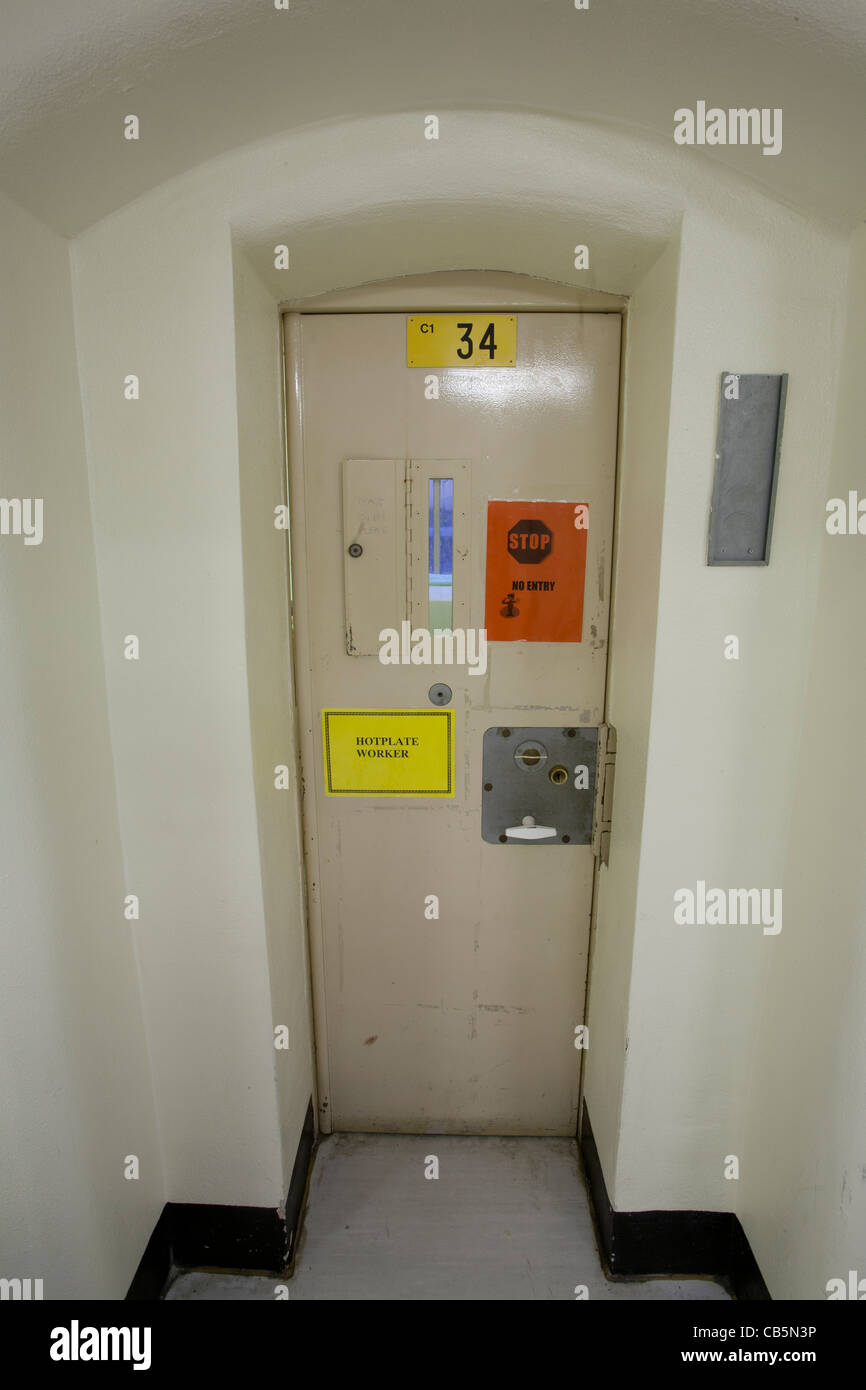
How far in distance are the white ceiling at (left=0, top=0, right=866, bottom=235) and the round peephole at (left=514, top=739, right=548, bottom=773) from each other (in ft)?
4.25

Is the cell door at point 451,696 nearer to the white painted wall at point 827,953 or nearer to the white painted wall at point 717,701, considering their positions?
the white painted wall at point 717,701

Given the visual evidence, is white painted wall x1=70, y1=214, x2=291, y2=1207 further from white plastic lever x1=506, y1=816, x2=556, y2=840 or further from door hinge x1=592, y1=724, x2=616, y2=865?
door hinge x1=592, y1=724, x2=616, y2=865

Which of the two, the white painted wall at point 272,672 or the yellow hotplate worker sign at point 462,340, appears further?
the yellow hotplate worker sign at point 462,340

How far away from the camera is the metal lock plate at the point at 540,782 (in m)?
1.82

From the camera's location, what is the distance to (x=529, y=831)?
1.84 meters

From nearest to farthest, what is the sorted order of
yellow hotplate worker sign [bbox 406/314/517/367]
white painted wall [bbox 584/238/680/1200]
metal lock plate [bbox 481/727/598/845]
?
white painted wall [bbox 584/238/680/1200] < yellow hotplate worker sign [bbox 406/314/517/367] < metal lock plate [bbox 481/727/598/845]

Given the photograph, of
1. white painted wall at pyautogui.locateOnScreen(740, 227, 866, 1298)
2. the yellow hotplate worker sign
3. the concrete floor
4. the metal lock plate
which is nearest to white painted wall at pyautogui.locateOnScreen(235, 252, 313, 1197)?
the concrete floor

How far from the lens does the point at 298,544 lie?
1.75 metres

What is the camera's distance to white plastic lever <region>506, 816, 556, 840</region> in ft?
5.99

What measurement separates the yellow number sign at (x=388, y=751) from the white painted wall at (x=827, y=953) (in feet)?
2.91

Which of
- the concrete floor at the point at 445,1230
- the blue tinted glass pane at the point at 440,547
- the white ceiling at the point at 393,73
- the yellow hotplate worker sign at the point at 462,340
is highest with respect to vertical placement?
the white ceiling at the point at 393,73

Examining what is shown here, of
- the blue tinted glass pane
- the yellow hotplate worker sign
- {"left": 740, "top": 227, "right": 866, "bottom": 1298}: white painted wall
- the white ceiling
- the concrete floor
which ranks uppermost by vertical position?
the white ceiling

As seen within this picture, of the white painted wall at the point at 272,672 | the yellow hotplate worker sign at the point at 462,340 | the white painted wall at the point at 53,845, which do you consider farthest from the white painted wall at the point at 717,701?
the white painted wall at the point at 53,845

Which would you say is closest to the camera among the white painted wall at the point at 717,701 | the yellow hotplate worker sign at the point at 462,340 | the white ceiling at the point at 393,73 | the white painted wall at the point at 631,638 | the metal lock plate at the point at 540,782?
the white ceiling at the point at 393,73
